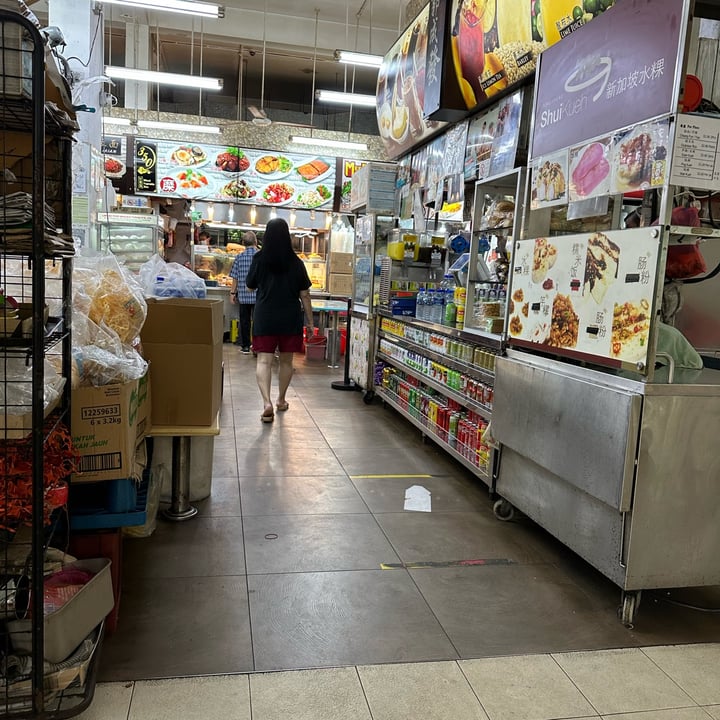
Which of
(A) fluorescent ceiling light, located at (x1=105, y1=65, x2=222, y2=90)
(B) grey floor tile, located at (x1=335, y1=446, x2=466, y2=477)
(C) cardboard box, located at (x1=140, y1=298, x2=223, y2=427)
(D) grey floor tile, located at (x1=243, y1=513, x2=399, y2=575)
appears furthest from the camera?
(A) fluorescent ceiling light, located at (x1=105, y1=65, x2=222, y2=90)

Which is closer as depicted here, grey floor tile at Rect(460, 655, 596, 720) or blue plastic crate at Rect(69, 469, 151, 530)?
grey floor tile at Rect(460, 655, 596, 720)

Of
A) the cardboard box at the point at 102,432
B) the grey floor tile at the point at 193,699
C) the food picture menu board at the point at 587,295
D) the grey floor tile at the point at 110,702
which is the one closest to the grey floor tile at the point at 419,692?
the grey floor tile at the point at 193,699

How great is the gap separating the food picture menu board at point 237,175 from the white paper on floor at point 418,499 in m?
8.01

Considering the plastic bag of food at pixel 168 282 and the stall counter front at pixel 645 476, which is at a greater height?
the plastic bag of food at pixel 168 282

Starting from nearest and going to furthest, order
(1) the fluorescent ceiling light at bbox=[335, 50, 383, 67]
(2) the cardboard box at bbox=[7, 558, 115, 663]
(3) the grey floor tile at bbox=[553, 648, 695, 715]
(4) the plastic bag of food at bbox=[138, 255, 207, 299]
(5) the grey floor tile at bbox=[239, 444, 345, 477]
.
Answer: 1. (2) the cardboard box at bbox=[7, 558, 115, 663]
2. (3) the grey floor tile at bbox=[553, 648, 695, 715]
3. (4) the plastic bag of food at bbox=[138, 255, 207, 299]
4. (5) the grey floor tile at bbox=[239, 444, 345, 477]
5. (1) the fluorescent ceiling light at bbox=[335, 50, 383, 67]

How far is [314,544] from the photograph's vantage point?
3.19 meters

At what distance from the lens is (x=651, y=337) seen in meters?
2.46

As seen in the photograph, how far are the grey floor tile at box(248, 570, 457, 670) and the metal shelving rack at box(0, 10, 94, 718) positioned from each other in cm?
65

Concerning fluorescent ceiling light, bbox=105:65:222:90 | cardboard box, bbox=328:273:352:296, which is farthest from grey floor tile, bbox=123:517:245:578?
cardboard box, bbox=328:273:352:296

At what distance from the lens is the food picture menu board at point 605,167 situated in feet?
7.98

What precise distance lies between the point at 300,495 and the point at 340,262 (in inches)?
303

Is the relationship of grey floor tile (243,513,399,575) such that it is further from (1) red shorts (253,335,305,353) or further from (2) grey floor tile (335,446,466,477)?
(1) red shorts (253,335,305,353)

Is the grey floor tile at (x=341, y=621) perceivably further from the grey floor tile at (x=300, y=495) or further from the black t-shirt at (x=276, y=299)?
the black t-shirt at (x=276, y=299)

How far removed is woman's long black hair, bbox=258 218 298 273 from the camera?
5.59 metres
